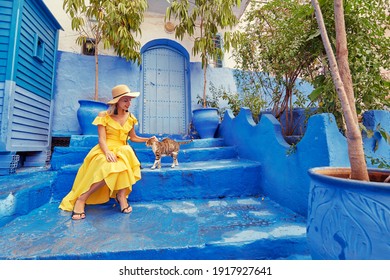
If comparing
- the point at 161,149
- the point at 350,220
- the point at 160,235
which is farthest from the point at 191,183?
the point at 350,220

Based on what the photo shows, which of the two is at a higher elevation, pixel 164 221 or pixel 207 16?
pixel 207 16

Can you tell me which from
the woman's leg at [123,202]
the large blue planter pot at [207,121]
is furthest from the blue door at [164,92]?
the woman's leg at [123,202]

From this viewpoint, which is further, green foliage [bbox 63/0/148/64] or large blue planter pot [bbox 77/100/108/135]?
green foliage [bbox 63/0/148/64]

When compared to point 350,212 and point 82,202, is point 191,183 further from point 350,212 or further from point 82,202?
point 350,212

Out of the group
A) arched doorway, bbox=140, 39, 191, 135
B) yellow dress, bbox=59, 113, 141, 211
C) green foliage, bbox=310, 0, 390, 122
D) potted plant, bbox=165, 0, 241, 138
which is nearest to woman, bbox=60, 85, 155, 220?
yellow dress, bbox=59, 113, 141, 211

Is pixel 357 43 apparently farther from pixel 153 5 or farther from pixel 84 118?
pixel 153 5

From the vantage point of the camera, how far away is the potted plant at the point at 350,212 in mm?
774

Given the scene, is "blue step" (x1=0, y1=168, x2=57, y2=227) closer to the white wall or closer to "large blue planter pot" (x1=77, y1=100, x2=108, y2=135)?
"large blue planter pot" (x1=77, y1=100, x2=108, y2=135)

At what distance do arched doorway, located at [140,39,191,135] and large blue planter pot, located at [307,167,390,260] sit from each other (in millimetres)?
5141

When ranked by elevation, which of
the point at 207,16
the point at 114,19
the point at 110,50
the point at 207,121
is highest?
the point at 207,16

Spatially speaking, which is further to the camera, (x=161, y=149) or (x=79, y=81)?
(x=79, y=81)

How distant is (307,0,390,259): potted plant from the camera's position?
77 centimetres

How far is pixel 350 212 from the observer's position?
836 mm

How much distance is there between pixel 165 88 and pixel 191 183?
413cm
